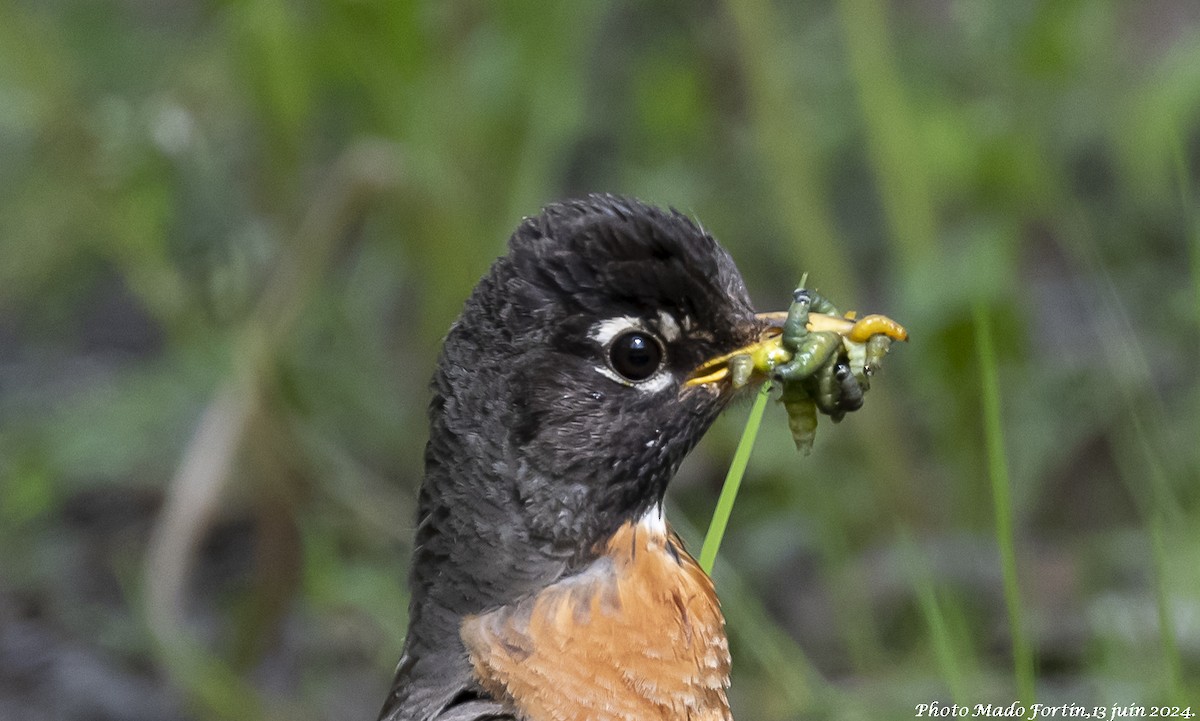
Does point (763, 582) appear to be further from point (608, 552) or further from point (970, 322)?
point (608, 552)

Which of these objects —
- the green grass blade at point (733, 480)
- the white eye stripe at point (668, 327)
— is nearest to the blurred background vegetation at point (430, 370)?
the green grass blade at point (733, 480)

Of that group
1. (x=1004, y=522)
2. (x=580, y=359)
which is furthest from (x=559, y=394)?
(x=1004, y=522)

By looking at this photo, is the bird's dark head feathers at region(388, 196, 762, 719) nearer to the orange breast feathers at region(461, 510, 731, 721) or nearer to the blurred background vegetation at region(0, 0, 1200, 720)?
the orange breast feathers at region(461, 510, 731, 721)

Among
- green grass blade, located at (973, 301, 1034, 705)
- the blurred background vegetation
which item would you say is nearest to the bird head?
green grass blade, located at (973, 301, 1034, 705)

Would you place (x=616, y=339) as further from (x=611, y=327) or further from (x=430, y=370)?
(x=430, y=370)

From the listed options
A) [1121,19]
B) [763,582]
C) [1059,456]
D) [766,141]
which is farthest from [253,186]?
[1121,19]

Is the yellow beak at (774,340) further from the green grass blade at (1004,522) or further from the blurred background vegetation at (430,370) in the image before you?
the blurred background vegetation at (430,370)
